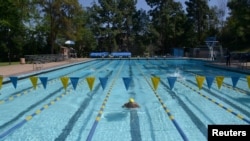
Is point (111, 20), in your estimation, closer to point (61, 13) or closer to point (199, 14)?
point (199, 14)

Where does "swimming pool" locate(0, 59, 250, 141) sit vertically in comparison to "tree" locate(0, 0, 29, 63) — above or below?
below

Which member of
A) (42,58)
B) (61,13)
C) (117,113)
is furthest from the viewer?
(61,13)

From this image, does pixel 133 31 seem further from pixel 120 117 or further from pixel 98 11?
pixel 120 117

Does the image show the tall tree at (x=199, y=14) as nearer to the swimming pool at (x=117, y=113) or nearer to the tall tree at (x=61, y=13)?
the tall tree at (x=61, y=13)

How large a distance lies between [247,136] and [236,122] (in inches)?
188

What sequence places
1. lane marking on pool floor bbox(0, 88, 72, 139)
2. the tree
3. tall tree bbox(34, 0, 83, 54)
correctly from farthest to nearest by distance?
tall tree bbox(34, 0, 83, 54), the tree, lane marking on pool floor bbox(0, 88, 72, 139)

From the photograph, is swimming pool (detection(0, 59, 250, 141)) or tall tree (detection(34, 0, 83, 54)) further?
tall tree (detection(34, 0, 83, 54))

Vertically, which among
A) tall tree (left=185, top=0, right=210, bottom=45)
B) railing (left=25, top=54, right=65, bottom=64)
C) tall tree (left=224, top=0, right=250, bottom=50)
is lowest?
railing (left=25, top=54, right=65, bottom=64)

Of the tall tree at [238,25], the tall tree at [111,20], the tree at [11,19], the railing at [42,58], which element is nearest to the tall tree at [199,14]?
the tall tree at [238,25]

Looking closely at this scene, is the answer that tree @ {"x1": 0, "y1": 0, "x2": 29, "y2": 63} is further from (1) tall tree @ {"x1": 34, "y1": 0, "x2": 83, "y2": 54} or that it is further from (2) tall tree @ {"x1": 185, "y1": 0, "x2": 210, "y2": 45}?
(2) tall tree @ {"x1": 185, "y1": 0, "x2": 210, "y2": 45}

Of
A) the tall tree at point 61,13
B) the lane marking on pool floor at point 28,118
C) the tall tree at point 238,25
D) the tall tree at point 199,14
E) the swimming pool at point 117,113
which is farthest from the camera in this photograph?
the tall tree at point 199,14

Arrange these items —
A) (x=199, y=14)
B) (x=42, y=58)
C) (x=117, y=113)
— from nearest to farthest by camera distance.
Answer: (x=117, y=113), (x=42, y=58), (x=199, y=14)

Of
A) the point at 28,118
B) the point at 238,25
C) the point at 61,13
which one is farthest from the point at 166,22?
the point at 28,118

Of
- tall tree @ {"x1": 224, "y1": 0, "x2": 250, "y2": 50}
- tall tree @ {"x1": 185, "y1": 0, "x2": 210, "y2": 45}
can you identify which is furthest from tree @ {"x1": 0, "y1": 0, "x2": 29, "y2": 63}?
tall tree @ {"x1": 185, "y1": 0, "x2": 210, "y2": 45}
